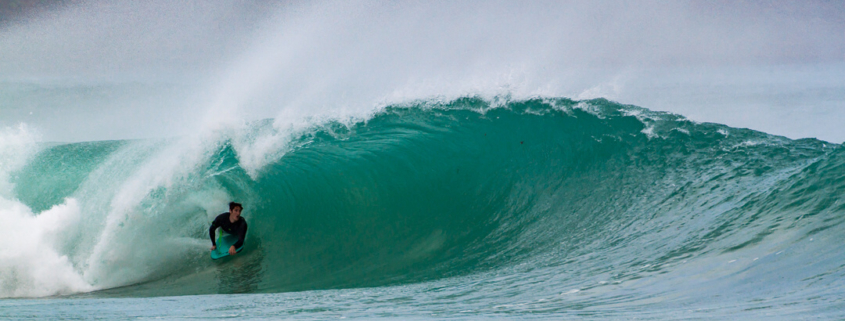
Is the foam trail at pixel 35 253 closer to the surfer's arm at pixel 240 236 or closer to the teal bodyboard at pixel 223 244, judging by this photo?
the teal bodyboard at pixel 223 244

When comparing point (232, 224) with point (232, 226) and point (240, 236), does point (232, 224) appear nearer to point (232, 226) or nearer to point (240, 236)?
point (232, 226)

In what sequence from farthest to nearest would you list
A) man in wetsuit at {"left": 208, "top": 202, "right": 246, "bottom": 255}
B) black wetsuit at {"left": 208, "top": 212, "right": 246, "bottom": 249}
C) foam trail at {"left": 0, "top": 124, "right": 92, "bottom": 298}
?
black wetsuit at {"left": 208, "top": 212, "right": 246, "bottom": 249} < man in wetsuit at {"left": 208, "top": 202, "right": 246, "bottom": 255} < foam trail at {"left": 0, "top": 124, "right": 92, "bottom": 298}

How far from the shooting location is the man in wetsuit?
5.09 m

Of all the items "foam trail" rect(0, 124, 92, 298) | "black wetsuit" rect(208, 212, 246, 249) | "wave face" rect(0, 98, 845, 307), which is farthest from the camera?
"black wetsuit" rect(208, 212, 246, 249)

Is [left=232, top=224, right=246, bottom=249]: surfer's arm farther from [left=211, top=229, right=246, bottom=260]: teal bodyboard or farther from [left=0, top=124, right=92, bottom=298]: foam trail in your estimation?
[left=0, top=124, right=92, bottom=298]: foam trail

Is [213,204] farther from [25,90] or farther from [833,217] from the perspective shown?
[25,90]

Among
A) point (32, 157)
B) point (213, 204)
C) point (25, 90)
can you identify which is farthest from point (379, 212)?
point (25, 90)

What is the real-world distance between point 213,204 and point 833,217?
5.84 metres

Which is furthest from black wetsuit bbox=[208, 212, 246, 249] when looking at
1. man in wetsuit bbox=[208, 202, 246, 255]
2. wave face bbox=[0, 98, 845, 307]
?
wave face bbox=[0, 98, 845, 307]

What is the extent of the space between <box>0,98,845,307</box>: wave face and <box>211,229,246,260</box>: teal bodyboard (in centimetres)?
14

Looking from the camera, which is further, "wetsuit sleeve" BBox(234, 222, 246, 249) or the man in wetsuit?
"wetsuit sleeve" BBox(234, 222, 246, 249)

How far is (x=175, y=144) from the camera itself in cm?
695

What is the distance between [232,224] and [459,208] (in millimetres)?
2389

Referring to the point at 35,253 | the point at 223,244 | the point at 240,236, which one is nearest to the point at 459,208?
the point at 240,236
